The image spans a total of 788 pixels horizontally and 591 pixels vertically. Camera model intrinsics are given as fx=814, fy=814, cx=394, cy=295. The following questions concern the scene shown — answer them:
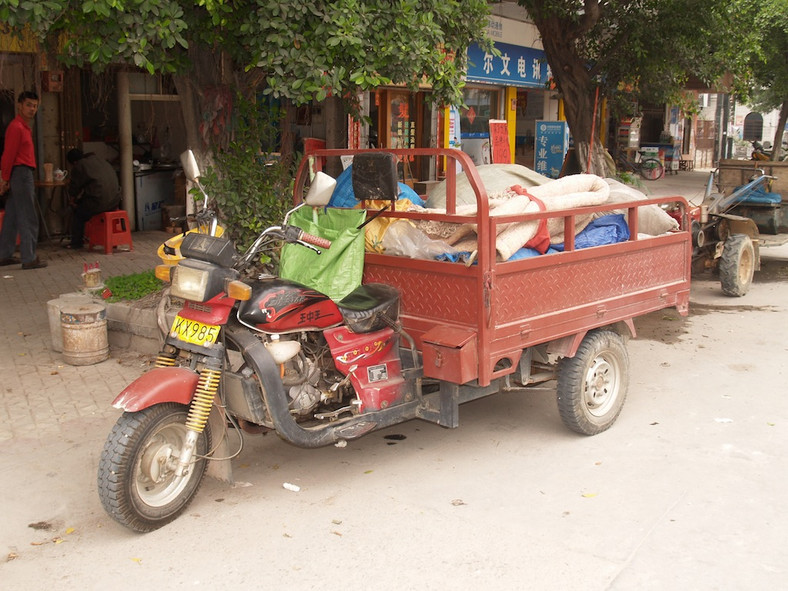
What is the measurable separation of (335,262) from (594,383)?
180cm

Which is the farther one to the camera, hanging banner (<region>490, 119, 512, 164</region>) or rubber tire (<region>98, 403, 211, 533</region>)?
hanging banner (<region>490, 119, 512, 164</region>)

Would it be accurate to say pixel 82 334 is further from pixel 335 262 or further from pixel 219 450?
pixel 219 450

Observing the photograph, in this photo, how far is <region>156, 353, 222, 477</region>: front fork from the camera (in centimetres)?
387

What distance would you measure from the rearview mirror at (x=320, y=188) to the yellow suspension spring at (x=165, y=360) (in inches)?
41.5

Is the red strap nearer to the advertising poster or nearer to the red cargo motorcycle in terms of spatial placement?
the red cargo motorcycle

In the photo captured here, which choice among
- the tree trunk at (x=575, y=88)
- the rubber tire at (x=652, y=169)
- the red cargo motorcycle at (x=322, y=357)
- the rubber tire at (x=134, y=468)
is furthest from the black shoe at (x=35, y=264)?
the rubber tire at (x=652, y=169)

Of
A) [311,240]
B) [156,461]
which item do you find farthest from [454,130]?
[156,461]

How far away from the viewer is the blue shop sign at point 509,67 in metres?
15.5

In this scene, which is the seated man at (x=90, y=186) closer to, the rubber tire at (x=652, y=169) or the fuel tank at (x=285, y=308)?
the fuel tank at (x=285, y=308)

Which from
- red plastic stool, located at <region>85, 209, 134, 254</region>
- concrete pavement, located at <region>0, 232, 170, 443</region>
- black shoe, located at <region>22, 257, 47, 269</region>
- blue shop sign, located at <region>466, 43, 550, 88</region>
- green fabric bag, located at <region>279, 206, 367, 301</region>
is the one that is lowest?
concrete pavement, located at <region>0, 232, 170, 443</region>

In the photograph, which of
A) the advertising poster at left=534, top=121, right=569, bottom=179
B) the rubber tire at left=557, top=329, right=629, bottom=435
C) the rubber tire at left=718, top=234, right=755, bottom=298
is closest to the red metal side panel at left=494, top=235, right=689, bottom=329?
the rubber tire at left=557, top=329, right=629, bottom=435

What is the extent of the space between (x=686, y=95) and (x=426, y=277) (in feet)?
30.1

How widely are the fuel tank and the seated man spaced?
7281 millimetres

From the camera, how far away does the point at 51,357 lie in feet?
22.1
